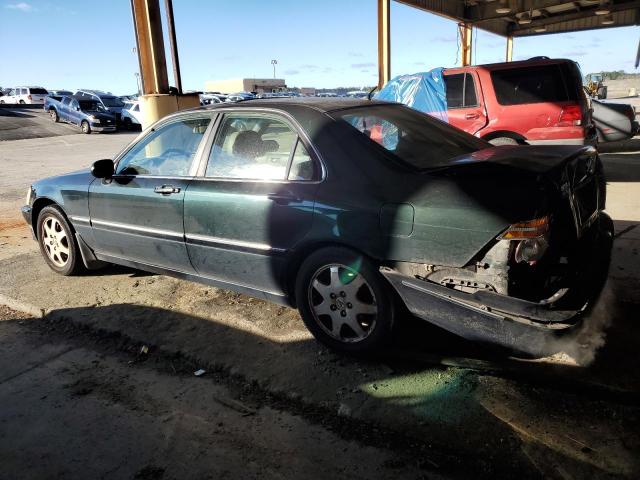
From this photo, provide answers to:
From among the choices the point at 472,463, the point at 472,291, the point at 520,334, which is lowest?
the point at 472,463

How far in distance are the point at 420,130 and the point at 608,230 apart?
1.37 meters

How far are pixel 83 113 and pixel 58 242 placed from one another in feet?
77.9

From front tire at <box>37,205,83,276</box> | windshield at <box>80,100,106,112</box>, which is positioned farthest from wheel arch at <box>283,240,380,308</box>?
windshield at <box>80,100,106,112</box>

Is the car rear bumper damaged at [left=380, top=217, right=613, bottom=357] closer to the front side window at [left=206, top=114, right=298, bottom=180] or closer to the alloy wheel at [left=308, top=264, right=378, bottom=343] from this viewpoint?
the alloy wheel at [left=308, top=264, right=378, bottom=343]

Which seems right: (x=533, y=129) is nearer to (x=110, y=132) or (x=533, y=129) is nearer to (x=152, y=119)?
(x=152, y=119)

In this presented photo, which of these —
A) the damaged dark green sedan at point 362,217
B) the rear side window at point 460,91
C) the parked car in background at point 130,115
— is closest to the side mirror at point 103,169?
the damaged dark green sedan at point 362,217

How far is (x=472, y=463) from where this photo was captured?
2.14 meters

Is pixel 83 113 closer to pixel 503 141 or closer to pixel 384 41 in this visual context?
pixel 384 41

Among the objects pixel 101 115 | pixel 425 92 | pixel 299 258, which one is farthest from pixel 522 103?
pixel 101 115

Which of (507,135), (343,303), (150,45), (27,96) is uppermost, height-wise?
(27,96)

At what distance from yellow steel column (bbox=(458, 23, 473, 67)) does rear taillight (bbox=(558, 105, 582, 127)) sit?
11.4 metres

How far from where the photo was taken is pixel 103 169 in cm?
400

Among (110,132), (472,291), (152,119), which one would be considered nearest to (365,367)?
(472,291)

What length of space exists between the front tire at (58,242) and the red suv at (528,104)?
5933 mm
